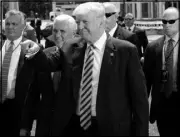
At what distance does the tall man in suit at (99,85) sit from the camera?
3598mm

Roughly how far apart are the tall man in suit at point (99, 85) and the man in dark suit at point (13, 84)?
96 centimetres

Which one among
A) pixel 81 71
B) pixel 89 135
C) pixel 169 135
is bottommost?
pixel 169 135

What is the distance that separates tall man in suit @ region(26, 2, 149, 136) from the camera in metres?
3.60

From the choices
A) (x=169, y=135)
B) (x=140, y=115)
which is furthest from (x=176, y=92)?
(x=140, y=115)

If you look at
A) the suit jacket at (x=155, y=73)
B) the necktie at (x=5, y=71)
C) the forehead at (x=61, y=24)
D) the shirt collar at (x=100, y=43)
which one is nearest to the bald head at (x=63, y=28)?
the forehead at (x=61, y=24)

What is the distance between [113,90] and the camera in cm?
361

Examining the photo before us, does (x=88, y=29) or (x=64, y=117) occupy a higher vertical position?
(x=88, y=29)

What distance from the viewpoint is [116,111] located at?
3.62m

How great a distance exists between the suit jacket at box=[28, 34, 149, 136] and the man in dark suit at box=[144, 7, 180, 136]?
1325mm

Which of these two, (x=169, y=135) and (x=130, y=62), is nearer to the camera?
(x=130, y=62)

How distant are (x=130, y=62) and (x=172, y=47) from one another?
1770 millimetres

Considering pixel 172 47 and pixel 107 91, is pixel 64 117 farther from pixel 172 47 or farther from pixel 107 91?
pixel 172 47

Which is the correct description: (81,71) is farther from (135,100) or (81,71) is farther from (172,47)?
(172,47)

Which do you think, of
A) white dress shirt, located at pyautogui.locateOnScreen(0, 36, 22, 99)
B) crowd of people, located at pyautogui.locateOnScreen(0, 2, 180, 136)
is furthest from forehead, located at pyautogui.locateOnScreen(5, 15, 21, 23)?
crowd of people, located at pyautogui.locateOnScreen(0, 2, 180, 136)
